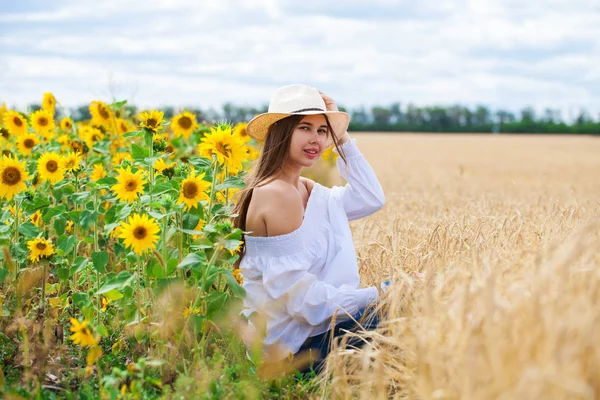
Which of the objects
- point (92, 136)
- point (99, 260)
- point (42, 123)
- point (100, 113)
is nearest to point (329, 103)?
point (99, 260)

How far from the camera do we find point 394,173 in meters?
13.1

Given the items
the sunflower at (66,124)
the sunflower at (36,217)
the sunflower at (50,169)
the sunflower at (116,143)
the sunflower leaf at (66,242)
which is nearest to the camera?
the sunflower leaf at (66,242)

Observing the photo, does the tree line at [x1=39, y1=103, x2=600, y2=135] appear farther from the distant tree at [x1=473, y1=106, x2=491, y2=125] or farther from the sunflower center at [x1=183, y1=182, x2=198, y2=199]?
the sunflower center at [x1=183, y1=182, x2=198, y2=199]

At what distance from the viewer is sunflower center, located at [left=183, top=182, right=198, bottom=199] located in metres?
2.93

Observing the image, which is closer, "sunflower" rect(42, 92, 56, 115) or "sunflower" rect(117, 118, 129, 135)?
"sunflower" rect(117, 118, 129, 135)

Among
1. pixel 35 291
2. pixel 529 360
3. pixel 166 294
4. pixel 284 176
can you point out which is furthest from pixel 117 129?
pixel 529 360

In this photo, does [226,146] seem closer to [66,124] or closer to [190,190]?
[190,190]

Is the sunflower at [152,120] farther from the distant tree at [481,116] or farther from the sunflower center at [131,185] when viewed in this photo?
the distant tree at [481,116]

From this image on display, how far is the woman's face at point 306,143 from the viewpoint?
341 cm

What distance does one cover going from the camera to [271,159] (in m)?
3.42

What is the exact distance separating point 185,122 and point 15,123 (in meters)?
1.27

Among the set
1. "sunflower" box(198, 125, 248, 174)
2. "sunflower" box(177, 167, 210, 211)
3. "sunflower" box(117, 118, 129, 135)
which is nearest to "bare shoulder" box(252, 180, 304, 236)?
"sunflower" box(198, 125, 248, 174)

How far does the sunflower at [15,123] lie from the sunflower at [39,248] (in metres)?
1.88

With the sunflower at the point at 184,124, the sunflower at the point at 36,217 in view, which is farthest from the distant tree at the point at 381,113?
the sunflower at the point at 36,217
